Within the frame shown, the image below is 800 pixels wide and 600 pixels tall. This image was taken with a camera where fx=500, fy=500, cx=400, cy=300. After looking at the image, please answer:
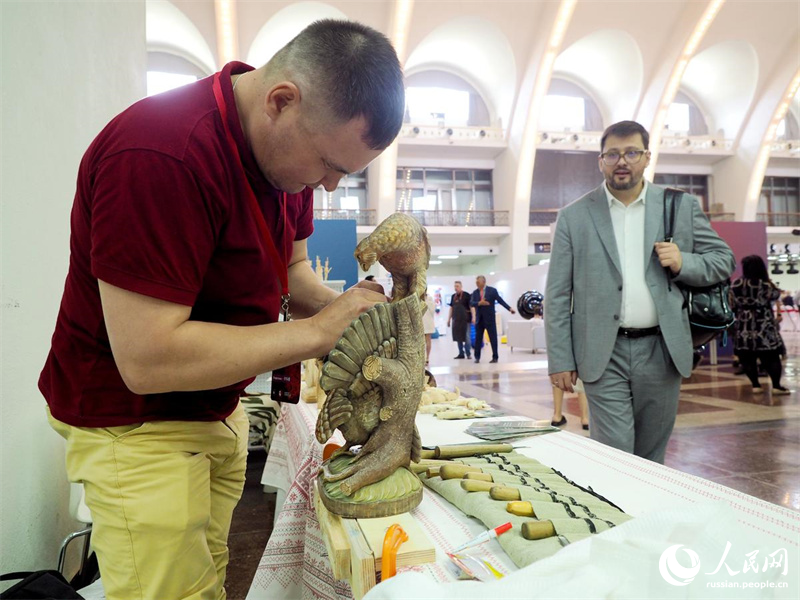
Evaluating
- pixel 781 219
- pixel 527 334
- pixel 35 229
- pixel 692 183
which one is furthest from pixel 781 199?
pixel 35 229

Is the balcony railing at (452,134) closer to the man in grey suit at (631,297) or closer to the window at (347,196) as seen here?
the window at (347,196)

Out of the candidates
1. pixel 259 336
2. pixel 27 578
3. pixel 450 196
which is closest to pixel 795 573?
pixel 259 336

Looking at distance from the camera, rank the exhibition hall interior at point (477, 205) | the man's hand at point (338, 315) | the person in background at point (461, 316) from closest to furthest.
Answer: the man's hand at point (338, 315) < the exhibition hall interior at point (477, 205) < the person in background at point (461, 316)

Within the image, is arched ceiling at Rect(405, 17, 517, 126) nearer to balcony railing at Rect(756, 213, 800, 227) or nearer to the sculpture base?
balcony railing at Rect(756, 213, 800, 227)

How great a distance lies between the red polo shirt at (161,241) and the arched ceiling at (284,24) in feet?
48.9

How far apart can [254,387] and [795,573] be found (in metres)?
4.32

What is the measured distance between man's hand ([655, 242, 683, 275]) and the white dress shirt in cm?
10

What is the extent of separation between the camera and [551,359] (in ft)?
7.62

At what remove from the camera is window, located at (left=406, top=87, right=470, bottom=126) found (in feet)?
Answer: 58.0

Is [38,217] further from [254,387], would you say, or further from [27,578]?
[254,387]

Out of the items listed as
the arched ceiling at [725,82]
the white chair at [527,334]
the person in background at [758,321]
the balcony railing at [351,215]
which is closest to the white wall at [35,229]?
the person in background at [758,321]

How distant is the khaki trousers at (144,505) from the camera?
1038mm

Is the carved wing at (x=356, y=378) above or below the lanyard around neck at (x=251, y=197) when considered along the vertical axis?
below

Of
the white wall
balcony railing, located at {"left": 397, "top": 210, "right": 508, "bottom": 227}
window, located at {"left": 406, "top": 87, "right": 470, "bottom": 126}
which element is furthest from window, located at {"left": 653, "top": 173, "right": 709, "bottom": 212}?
the white wall
